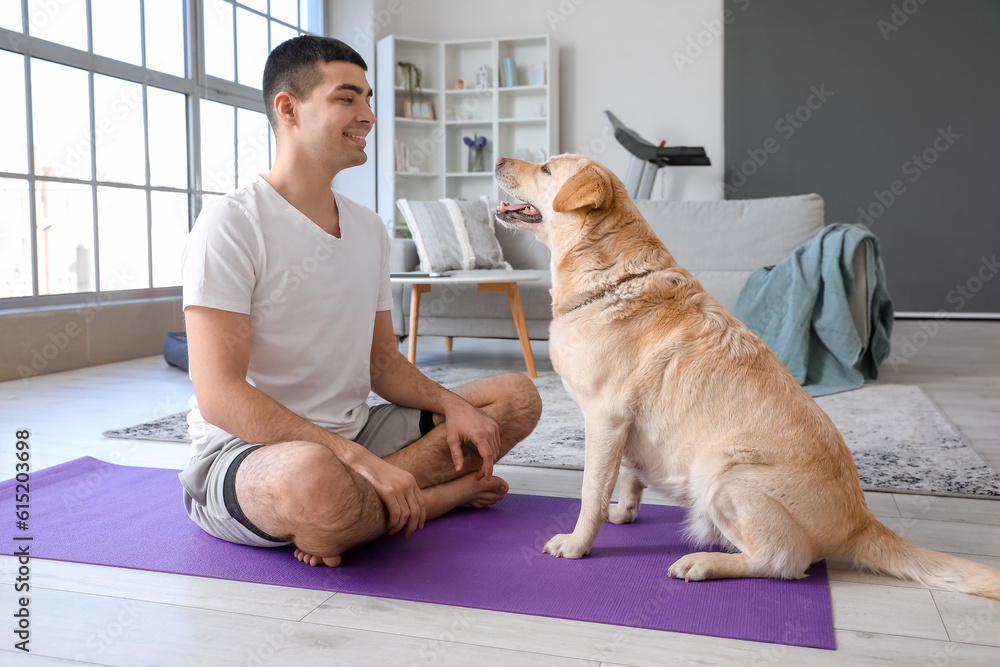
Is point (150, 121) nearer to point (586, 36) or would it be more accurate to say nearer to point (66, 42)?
point (66, 42)

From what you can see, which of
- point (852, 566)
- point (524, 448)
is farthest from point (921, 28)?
point (852, 566)

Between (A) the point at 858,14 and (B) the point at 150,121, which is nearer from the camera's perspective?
(B) the point at 150,121

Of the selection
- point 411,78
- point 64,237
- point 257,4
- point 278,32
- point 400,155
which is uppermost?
point 257,4

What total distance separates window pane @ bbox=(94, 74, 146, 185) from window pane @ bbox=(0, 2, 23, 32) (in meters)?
0.54

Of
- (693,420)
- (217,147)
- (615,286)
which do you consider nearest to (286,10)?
(217,147)

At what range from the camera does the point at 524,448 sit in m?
2.39

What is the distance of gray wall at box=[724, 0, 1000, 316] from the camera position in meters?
6.31

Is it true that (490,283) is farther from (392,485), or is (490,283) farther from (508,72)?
(508,72)

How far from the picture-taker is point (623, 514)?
1.70m

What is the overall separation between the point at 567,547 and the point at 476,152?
5.97 metres

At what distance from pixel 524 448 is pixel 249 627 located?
1.28 m

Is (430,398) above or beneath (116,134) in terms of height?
beneath

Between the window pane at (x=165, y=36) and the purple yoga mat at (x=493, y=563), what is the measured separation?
3.56 m

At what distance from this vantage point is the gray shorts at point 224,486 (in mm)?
1383
